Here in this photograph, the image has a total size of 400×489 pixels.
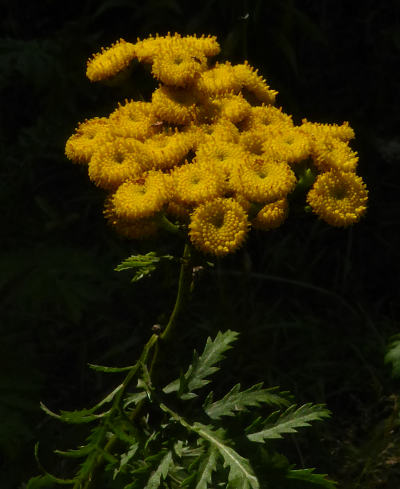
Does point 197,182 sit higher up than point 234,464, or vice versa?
point 197,182

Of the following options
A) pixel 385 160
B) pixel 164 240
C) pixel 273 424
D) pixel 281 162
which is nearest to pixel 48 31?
pixel 164 240

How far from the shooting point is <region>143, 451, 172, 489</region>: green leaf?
5.90 feet

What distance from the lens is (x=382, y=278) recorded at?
3705 mm

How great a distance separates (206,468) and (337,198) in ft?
2.70

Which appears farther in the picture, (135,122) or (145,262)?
(135,122)

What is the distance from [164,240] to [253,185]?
6.46ft

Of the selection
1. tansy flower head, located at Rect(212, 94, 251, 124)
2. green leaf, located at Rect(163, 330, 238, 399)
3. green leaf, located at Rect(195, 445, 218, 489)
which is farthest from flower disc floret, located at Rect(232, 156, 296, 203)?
green leaf, located at Rect(195, 445, 218, 489)

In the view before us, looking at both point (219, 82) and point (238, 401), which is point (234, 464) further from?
point (219, 82)

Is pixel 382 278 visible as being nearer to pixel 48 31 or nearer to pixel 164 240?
pixel 164 240

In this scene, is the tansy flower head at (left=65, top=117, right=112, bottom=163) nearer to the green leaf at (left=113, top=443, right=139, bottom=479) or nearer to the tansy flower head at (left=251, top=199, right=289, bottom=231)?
the tansy flower head at (left=251, top=199, right=289, bottom=231)

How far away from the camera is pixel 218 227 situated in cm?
162

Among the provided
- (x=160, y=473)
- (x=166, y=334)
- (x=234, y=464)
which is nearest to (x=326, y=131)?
(x=166, y=334)

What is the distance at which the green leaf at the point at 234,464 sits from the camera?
5.82 ft

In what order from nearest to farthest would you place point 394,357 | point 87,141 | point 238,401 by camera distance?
point 87,141 → point 238,401 → point 394,357
